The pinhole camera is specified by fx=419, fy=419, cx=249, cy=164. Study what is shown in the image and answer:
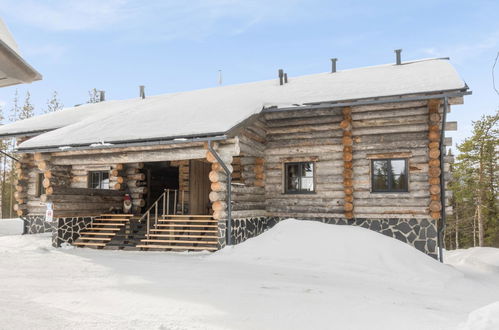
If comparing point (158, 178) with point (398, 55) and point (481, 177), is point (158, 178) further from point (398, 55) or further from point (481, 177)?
point (481, 177)

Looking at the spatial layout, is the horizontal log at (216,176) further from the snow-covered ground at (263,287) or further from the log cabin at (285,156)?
the snow-covered ground at (263,287)

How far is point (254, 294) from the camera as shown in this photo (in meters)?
6.58

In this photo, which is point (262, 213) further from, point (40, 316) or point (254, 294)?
point (40, 316)

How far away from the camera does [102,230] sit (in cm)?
1421

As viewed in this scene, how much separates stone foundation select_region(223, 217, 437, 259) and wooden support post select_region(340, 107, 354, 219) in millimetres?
461

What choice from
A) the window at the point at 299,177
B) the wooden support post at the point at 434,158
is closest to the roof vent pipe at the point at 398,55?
the wooden support post at the point at 434,158

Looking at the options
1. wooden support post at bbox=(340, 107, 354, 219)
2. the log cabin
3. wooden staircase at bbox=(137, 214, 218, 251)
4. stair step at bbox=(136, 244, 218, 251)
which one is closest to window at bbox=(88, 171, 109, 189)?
the log cabin

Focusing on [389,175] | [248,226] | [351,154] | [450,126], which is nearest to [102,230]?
[248,226]

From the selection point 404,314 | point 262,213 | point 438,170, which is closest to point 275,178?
point 262,213

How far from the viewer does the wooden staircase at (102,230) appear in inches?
530

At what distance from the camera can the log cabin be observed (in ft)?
37.8

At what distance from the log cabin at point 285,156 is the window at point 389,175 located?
30mm

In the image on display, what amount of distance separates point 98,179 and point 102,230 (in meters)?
3.43

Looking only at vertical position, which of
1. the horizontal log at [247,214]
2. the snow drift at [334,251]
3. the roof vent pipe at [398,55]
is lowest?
the snow drift at [334,251]
